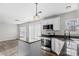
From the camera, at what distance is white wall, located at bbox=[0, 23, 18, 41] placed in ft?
3.62

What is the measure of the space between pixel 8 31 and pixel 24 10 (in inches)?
14.5

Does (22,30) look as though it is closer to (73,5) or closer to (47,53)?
(47,53)

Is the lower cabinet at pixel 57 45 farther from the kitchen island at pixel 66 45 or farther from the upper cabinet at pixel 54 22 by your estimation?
the upper cabinet at pixel 54 22

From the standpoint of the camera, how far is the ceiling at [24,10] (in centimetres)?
108

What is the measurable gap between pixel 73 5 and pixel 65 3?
0.11 meters

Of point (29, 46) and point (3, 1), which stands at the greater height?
point (3, 1)

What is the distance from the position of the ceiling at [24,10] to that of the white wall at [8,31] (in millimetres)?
55

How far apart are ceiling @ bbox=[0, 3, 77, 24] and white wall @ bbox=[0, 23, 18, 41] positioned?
55 mm

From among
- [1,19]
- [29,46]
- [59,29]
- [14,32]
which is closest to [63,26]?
[59,29]

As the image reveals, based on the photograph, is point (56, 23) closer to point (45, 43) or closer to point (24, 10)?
point (45, 43)

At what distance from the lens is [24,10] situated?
3.67 feet

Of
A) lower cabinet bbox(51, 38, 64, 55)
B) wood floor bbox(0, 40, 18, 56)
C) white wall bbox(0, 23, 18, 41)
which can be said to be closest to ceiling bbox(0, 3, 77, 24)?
white wall bbox(0, 23, 18, 41)

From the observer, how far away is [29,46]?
3.80 feet

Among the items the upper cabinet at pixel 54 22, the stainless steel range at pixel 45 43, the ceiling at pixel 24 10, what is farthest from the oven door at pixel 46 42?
the ceiling at pixel 24 10
